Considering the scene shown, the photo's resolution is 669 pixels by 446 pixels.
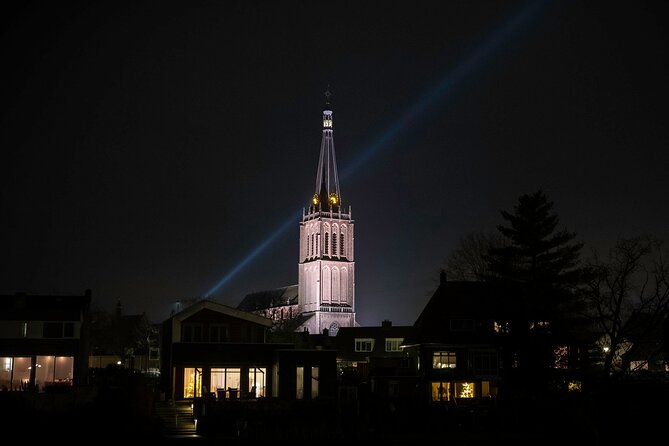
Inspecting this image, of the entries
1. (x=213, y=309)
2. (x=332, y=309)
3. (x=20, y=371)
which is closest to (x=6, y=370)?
(x=20, y=371)

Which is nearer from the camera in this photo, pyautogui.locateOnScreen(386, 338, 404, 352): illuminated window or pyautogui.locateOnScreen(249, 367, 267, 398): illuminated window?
pyautogui.locateOnScreen(249, 367, 267, 398): illuminated window

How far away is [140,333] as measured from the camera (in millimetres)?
134000

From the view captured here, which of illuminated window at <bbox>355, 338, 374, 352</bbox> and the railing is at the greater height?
the railing

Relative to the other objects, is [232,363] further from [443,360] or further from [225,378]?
[443,360]

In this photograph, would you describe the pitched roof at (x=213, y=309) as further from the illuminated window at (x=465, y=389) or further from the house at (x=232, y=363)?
the illuminated window at (x=465, y=389)

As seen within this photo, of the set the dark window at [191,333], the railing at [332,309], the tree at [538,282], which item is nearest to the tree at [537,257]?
the tree at [538,282]

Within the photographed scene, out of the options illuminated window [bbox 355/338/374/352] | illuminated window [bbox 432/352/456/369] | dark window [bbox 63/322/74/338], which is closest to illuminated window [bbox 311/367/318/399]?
illuminated window [bbox 432/352/456/369]

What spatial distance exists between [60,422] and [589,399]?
3008cm

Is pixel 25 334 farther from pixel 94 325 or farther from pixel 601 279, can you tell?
pixel 94 325

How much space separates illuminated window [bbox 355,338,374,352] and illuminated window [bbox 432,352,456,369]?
29350 mm

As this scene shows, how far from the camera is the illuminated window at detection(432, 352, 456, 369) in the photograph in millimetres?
68044

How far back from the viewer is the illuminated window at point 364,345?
97.4 m

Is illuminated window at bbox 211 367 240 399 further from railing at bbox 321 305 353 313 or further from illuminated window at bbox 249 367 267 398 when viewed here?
railing at bbox 321 305 353 313

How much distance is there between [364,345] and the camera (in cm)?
Answer: 9762
